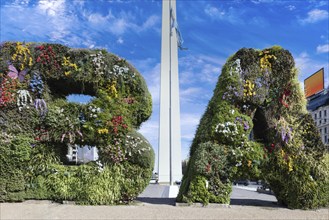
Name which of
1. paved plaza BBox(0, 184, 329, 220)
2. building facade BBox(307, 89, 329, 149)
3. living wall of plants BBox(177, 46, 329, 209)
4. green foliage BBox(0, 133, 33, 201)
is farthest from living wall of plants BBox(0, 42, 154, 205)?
building facade BBox(307, 89, 329, 149)

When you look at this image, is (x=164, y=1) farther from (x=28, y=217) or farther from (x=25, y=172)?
(x=28, y=217)

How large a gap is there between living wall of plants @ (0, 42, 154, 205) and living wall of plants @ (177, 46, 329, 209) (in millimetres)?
1888

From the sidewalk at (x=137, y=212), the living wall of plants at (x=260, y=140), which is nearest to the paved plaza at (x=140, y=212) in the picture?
the sidewalk at (x=137, y=212)

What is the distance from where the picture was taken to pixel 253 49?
11.7 meters

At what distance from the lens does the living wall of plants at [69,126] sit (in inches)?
400

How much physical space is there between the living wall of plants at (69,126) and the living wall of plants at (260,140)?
1888mm

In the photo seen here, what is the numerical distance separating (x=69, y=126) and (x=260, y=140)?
21.0 ft

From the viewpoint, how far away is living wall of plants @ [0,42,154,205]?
1017 cm

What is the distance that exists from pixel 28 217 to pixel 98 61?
5338 millimetres

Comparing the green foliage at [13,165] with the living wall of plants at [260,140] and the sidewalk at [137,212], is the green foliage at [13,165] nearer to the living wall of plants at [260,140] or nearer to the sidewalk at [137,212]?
the sidewalk at [137,212]

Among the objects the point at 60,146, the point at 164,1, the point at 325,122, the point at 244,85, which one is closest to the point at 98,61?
the point at 60,146

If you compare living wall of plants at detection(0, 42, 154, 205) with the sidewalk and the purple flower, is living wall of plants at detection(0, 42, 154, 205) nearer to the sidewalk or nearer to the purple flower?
the sidewalk

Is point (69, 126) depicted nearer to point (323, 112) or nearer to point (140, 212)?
point (140, 212)

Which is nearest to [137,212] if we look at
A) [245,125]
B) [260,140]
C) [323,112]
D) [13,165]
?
[13,165]
